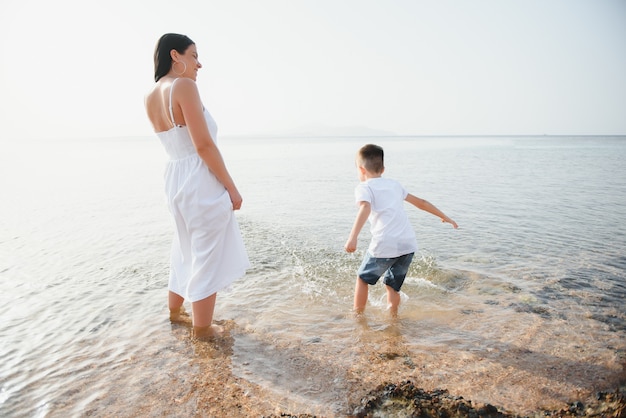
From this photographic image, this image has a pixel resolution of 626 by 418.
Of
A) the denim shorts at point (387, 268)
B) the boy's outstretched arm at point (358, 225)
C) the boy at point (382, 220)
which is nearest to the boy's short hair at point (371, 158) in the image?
the boy at point (382, 220)

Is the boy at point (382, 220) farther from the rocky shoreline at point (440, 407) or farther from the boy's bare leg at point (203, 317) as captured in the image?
the boy's bare leg at point (203, 317)

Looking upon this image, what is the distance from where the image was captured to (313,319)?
12.7 feet

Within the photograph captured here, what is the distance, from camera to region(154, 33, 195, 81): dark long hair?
9.81 ft

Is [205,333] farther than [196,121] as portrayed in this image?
Yes

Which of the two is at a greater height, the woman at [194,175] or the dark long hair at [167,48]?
the dark long hair at [167,48]

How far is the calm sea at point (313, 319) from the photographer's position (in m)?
2.71

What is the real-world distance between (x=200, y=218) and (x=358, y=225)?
1384 millimetres

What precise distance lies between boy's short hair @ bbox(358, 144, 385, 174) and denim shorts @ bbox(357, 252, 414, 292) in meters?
0.83

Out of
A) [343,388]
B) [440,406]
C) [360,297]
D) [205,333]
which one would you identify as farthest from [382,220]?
[205,333]

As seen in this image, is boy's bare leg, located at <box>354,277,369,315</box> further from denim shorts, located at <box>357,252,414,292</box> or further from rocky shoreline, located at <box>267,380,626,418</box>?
rocky shoreline, located at <box>267,380,626,418</box>

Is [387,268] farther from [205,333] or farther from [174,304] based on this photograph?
[174,304]

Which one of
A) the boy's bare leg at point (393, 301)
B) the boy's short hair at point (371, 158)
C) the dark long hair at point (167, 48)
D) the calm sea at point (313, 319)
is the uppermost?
the dark long hair at point (167, 48)

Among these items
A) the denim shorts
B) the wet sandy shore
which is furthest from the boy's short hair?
the wet sandy shore

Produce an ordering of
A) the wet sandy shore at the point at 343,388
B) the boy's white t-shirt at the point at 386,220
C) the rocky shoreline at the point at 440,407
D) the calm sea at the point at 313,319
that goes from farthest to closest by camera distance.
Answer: the boy's white t-shirt at the point at 386,220 → the calm sea at the point at 313,319 → the wet sandy shore at the point at 343,388 → the rocky shoreline at the point at 440,407
